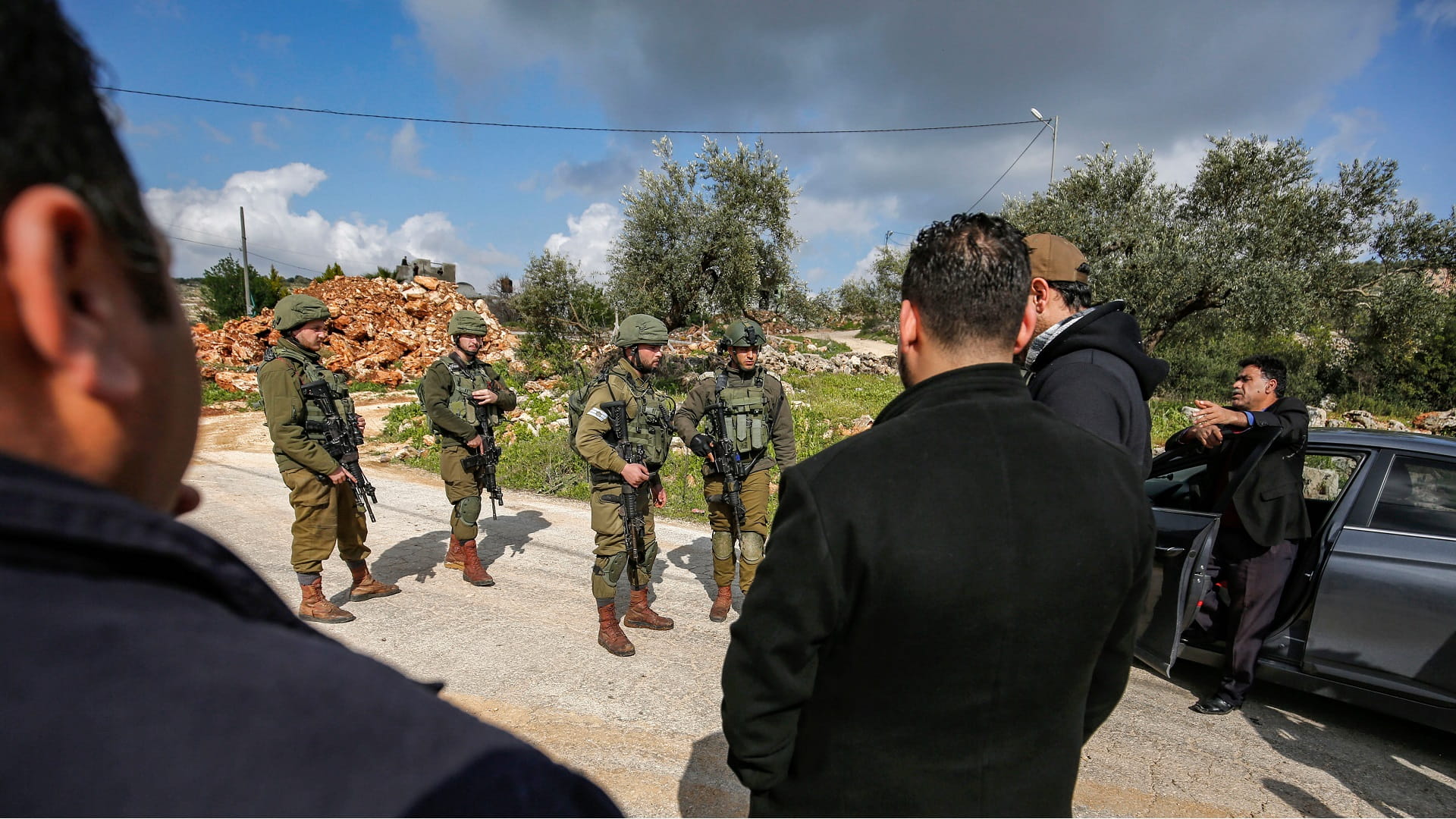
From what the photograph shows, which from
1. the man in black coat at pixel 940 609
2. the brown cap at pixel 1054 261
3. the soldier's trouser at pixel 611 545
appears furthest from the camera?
the soldier's trouser at pixel 611 545

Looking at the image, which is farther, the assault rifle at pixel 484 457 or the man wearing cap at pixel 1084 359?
the assault rifle at pixel 484 457

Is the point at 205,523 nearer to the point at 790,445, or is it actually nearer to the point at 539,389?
the point at 790,445

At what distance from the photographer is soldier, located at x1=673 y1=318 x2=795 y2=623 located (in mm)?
5051

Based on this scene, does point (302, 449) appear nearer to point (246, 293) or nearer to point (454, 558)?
point (454, 558)

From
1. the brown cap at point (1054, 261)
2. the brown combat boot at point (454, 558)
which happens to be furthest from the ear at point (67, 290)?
the brown combat boot at point (454, 558)

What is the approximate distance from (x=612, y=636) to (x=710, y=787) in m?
1.57

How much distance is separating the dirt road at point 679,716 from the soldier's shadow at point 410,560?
3 cm

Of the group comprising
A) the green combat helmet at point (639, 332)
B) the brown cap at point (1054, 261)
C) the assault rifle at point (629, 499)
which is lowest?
the assault rifle at point (629, 499)

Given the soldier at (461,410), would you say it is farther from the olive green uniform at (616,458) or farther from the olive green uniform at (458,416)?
the olive green uniform at (616,458)

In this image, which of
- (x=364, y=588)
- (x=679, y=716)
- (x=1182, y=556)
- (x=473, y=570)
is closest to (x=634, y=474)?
(x=679, y=716)

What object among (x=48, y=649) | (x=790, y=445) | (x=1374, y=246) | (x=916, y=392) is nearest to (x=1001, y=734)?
(x=916, y=392)

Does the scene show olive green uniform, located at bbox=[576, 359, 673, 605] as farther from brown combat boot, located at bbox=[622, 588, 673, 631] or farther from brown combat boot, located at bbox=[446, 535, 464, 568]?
brown combat boot, located at bbox=[446, 535, 464, 568]

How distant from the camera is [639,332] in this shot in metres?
4.93

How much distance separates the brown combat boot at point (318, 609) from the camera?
189 inches
